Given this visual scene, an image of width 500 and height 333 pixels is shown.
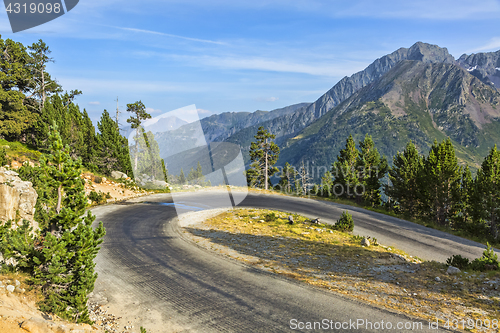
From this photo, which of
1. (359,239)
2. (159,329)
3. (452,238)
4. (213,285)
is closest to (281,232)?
(359,239)

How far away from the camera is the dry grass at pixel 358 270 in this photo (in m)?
7.73

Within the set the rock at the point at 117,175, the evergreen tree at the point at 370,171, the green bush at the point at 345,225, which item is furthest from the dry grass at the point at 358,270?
the rock at the point at 117,175

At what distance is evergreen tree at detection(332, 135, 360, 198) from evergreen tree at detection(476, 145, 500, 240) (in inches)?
574

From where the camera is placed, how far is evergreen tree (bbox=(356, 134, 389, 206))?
37.0m

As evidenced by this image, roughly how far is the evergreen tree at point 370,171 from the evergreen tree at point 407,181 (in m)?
3.86

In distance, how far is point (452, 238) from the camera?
1906cm

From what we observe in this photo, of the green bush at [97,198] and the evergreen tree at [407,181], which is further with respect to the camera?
the evergreen tree at [407,181]

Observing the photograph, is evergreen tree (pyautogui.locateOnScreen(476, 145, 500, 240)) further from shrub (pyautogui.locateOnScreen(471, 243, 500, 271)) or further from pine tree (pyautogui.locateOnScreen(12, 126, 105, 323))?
pine tree (pyautogui.locateOnScreen(12, 126, 105, 323))

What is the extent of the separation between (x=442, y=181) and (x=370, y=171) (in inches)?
501

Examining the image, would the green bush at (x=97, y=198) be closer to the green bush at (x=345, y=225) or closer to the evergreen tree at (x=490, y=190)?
the green bush at (x=345, y=225)

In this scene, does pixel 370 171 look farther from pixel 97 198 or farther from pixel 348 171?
pixel 97 198

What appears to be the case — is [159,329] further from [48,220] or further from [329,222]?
[329,222]

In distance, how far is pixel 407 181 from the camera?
103 feet

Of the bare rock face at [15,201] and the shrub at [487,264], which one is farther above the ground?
the bare rock face at [15,201]
